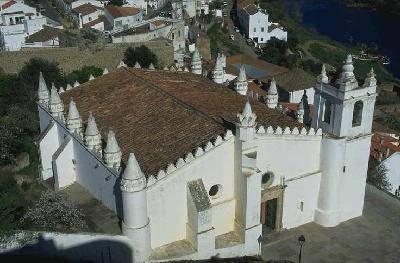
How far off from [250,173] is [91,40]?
4614 cm

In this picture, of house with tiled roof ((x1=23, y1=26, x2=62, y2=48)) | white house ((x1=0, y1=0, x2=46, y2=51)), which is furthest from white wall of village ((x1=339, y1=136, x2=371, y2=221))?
white house ((x1=0, y1=0, x2=46, y2=51))

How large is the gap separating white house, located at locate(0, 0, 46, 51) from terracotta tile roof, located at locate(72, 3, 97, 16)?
840 cm

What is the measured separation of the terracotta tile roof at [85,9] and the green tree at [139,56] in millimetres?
22648

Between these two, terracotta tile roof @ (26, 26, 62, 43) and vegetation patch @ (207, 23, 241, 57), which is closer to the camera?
terracotta tile roof @ (26, 26, 62, 43)

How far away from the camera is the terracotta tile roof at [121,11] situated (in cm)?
7912

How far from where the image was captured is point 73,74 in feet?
179

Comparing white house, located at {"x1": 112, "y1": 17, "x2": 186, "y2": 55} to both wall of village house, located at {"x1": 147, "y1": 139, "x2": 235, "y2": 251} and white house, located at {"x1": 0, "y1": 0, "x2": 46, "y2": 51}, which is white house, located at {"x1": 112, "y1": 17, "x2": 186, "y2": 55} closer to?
white house, located at {"x1": 0, "y1": 0, "x2": 46, "y2": 51}

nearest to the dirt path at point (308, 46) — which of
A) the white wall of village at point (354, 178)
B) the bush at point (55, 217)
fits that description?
the white wall of village at point (354, 178)

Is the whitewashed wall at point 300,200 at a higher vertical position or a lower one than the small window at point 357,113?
lower

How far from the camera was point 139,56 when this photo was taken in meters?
59.3

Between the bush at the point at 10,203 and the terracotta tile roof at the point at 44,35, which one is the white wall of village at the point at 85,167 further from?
the terracotta tile roof at the point at 44,35

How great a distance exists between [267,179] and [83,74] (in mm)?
32475

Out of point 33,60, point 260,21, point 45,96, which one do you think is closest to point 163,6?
point 260,21

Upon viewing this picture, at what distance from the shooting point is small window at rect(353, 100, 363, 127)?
2606 cm
